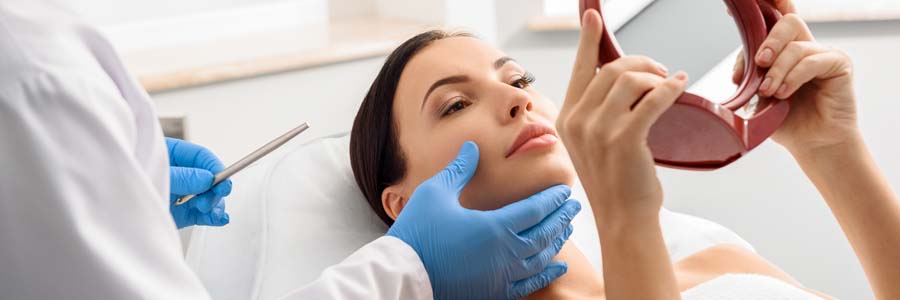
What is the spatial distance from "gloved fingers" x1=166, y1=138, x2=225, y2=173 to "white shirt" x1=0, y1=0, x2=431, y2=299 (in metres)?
0.70

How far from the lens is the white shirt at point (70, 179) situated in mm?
782

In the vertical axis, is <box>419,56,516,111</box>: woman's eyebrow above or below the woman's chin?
above

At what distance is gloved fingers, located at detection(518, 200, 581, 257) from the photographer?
1.32m

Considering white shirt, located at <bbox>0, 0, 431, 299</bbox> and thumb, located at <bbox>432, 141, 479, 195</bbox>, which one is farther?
thumb, located at <bbox>432, 141, 479, 195</bbox>

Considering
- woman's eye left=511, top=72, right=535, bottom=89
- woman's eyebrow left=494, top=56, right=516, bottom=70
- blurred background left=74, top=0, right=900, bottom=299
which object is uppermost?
woman's eyebrow left=494, top=56, right=516, bottom=70

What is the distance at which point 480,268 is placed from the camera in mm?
1309

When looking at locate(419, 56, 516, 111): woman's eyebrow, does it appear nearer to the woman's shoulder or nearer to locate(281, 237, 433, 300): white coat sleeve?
locate(281, 237, 433, 300): white coat sleeve

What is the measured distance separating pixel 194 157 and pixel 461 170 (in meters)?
0.47

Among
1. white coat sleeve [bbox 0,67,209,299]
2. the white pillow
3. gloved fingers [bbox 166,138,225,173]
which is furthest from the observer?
the white pillow

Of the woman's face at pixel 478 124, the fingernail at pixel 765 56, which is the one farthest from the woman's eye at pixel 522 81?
the fingernail at pixel 765 56

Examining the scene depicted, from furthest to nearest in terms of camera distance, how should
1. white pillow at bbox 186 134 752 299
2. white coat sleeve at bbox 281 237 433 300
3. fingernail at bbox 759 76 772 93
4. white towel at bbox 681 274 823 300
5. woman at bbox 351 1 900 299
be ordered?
white pillow at bbox 186 134 752 299, white towel at bbox 681 274 823 300, white coat sleeve at bbox 281 237 433 300, fingernail at bbox 759 76 772 93, woman at bbox 351 1 900 299

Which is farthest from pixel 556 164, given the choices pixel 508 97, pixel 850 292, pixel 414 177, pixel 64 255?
pixel 850 292

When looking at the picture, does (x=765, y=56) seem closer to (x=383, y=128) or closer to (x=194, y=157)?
(x=383, y=128)

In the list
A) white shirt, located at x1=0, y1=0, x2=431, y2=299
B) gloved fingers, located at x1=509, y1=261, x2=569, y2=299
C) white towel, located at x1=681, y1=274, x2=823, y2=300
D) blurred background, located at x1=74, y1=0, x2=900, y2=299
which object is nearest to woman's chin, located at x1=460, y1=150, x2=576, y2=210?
gloved fingers, located at x1=509, y1=261, x2=569, y2=299
